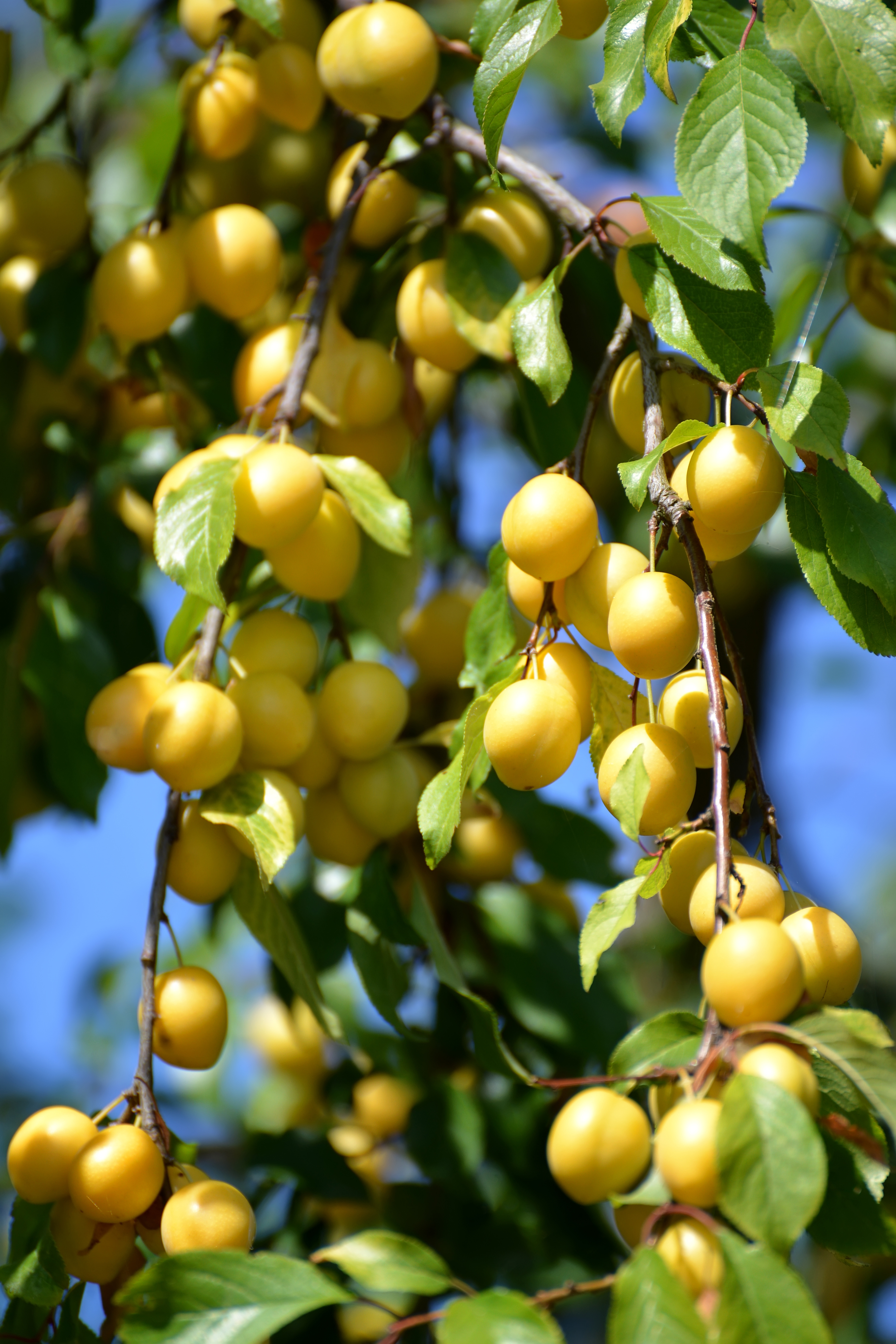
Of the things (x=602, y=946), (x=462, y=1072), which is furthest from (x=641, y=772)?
(x=462, y=1072)

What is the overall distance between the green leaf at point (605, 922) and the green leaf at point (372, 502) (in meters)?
0.29

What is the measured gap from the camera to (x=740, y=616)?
166 cm

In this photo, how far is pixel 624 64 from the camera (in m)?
0.56

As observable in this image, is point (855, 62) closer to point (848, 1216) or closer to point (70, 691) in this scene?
point (848, 1216)

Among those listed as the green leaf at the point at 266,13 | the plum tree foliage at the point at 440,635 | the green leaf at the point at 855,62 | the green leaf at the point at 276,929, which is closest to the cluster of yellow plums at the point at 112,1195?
the plum tree foliage at the point at 440,635

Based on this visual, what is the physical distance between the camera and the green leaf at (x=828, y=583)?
55cm

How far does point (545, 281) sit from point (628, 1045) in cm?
39

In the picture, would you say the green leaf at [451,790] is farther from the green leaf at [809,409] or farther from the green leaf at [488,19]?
the green leaf at [488,19]

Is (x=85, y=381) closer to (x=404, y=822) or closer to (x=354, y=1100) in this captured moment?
(x=404, y=822)

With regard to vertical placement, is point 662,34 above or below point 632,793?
above

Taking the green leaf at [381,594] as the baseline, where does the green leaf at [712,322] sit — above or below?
above

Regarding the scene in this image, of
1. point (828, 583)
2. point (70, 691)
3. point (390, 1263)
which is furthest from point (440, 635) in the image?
point (390, 1263)

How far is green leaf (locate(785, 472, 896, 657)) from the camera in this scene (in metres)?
0.55

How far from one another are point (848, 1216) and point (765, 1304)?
110mm
